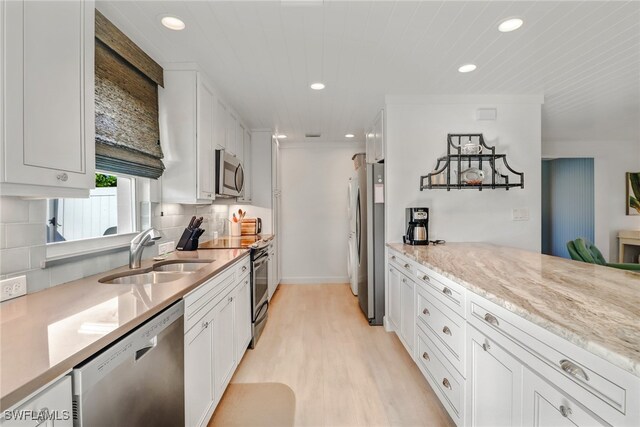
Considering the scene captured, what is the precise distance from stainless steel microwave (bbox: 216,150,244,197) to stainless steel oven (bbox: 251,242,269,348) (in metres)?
0.65

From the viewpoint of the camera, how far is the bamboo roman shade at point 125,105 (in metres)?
1.67

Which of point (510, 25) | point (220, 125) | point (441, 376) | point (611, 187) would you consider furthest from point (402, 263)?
point (611, 187)

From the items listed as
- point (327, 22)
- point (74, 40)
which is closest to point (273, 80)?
point (327, 22)

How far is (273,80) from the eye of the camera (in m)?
2.62

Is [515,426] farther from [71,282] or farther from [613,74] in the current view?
[613,74]

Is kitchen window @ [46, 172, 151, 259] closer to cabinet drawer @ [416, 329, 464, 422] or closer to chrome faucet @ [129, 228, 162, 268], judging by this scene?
chrome faucet @ [129, 228, 162, 268]

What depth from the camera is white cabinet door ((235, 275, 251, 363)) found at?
222 cm

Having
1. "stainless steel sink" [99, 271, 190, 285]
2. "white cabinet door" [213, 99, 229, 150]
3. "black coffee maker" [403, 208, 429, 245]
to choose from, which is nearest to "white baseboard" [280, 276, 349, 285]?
"black coffee maker" [403, 208, 429, 245]

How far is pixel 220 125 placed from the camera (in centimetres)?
289

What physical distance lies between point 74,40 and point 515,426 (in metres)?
2.33

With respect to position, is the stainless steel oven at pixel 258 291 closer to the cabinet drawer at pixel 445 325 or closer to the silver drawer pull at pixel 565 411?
the cabinet drawer at pixel 445 325

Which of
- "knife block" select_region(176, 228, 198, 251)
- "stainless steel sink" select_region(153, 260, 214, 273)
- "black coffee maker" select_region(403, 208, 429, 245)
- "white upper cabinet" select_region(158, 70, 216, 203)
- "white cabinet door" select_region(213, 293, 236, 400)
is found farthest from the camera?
"black coffee maker" select_region(403, 208, 429, 245)

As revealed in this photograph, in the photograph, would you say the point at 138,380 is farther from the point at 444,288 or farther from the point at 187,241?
the point at 187,241

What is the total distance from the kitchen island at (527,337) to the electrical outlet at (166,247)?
1.99m
